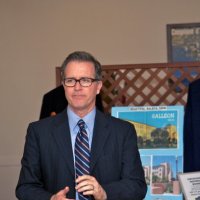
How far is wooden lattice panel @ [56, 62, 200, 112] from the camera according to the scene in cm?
287

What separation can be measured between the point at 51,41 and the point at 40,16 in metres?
0.23

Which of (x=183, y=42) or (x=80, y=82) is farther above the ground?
(x=183, y=42)

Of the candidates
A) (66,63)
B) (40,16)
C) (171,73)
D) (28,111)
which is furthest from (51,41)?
(66,63)

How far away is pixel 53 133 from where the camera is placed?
1.39 meters

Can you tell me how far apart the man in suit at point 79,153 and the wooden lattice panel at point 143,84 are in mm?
1508

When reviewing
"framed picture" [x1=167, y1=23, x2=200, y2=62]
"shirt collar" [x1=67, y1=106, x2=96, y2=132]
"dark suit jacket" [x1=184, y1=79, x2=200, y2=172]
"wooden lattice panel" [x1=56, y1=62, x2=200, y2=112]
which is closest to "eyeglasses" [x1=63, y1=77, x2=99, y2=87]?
"shirt collar" [x1=67, y1=106, x2=96, y2=132]

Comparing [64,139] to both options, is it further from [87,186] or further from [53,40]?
[53,40]

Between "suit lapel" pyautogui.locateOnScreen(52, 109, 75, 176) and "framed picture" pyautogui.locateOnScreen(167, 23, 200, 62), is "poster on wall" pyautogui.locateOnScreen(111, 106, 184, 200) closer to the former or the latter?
"framed picture" pyautogui.locateOnScreen(167, 23, 200, 62)

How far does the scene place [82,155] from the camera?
134 centimetres

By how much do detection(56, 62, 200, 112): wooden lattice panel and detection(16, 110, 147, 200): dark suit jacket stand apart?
1513 mm

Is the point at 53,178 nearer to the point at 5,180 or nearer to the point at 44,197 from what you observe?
the point at 44,197

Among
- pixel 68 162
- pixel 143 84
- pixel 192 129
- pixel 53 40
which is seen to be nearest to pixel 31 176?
pixel 68 162

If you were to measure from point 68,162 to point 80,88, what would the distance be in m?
0.24

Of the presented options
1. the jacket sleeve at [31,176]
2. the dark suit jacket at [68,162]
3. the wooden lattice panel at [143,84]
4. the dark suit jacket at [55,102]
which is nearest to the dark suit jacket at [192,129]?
the dark suit jacket at [55,102]
